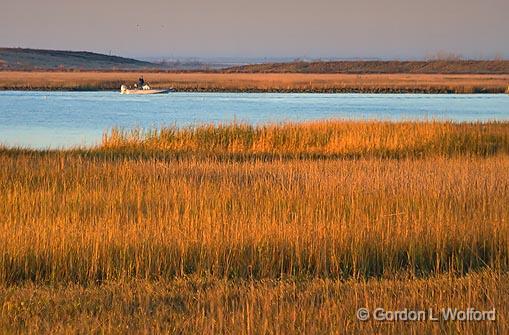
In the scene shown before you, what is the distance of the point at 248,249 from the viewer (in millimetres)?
8688

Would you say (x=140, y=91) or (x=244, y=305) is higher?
(x=244, y=305)

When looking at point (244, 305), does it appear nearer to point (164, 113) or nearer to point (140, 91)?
point (164, 113)

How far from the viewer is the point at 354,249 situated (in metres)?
8.73

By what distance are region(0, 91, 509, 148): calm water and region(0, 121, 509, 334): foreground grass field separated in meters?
13.9

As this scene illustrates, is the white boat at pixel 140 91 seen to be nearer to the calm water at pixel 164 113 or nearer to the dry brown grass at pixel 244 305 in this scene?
the calm water at pixel 164 113

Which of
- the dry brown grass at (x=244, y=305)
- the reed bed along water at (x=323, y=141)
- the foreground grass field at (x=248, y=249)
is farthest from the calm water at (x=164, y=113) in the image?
the dry brown grass at (x=244, y=305)

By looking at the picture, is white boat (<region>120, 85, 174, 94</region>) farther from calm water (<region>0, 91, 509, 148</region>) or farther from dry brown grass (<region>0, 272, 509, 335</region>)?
dry brown grass (<region>0, 272, 509, 335</region>)

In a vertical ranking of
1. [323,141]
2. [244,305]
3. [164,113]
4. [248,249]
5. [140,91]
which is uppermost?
[244,305]

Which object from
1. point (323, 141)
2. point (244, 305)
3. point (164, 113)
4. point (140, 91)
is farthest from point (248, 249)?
point (140, 91)

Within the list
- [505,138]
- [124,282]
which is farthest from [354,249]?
[505,138]

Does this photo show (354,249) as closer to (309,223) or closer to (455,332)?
(309,223)

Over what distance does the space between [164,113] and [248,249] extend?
111 ft

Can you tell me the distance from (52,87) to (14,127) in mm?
35527

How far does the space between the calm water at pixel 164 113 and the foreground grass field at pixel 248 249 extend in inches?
547
